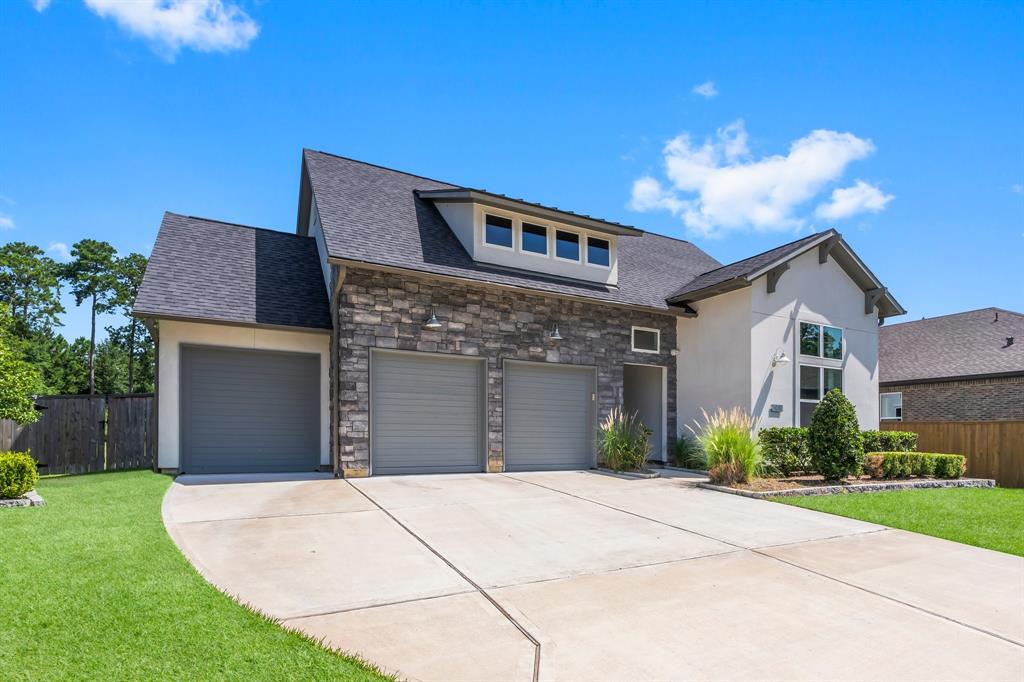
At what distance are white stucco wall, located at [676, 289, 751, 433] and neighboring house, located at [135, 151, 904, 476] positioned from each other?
4cm

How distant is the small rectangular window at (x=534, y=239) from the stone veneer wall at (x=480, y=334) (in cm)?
127

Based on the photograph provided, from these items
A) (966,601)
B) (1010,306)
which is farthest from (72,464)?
(1010,306)

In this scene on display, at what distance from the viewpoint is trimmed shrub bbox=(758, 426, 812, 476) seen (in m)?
10.9

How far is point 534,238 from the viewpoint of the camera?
12797mm

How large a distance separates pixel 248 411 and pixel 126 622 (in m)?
8.13

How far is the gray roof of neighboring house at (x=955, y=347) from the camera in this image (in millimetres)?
17047

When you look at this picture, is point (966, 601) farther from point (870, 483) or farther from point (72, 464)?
point (72, 464)

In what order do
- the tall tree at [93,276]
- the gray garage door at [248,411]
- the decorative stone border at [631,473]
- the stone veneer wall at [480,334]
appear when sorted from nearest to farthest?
the stone veneer wall at [480,334] → the gray garage door at [248,411] → the decorative stone border at [631,473] → the tall tree at [93,276]

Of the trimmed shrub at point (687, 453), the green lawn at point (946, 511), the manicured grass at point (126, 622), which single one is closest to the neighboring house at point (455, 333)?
the trimmed shrub at point (687, 453)

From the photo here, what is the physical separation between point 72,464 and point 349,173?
28.3 feet

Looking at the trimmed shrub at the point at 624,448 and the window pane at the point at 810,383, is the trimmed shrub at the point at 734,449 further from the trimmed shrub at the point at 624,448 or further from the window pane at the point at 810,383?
the window pane at the point at 810,383

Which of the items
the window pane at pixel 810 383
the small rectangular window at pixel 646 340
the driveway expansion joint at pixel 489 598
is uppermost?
the small rectangular window at pixel 646 340

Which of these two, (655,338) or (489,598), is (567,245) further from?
(489,598)

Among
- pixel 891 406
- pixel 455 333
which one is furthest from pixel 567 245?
pixel 891 406
